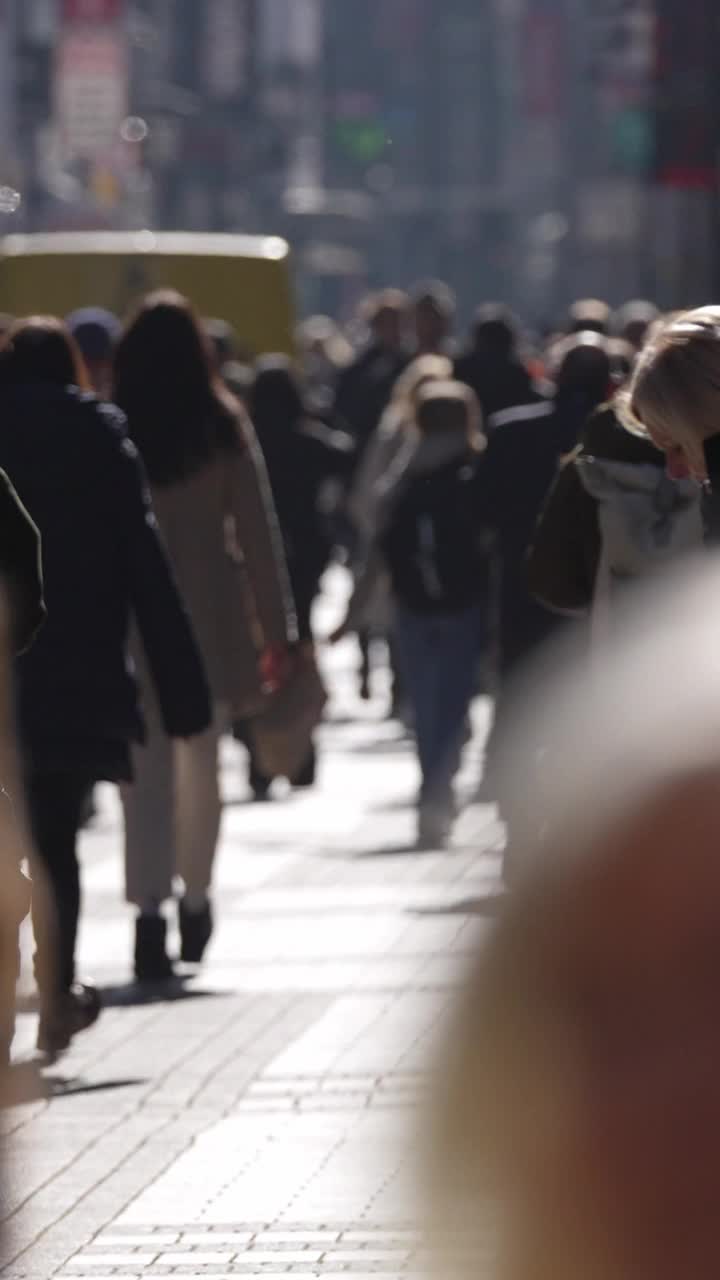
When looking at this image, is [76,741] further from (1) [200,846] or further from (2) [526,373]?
(2) [526,373]

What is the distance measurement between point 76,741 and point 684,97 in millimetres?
15512

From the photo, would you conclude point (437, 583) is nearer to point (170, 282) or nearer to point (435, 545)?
point (435, 545)

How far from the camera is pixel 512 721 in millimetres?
13023

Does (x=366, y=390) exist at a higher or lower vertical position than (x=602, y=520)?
lower

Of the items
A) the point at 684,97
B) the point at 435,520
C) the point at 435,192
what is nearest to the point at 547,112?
the point at 435,192

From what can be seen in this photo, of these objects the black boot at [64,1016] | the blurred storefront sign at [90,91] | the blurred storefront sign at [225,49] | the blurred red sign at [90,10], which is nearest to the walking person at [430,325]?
the black boot at [64,1016]

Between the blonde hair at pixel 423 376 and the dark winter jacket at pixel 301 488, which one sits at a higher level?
the blonde hair at pixel 423 376

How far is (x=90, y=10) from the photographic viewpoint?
4844 cm

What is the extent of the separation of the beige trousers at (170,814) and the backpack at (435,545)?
3.26 meters

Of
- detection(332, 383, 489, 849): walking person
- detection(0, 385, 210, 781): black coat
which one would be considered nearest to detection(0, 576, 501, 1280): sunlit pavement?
detection(332, 383, 489, 849): walking person

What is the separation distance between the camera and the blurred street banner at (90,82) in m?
46.5

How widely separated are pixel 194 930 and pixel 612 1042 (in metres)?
7.47

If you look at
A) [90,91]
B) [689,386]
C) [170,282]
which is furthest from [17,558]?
[90,91]

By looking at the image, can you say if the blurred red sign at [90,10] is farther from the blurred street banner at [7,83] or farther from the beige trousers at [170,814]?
the beige trousers at [170,814]
